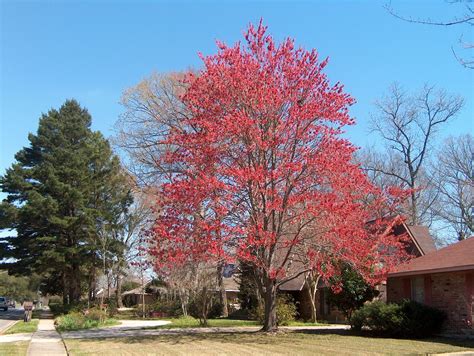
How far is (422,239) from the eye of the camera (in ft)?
98.9

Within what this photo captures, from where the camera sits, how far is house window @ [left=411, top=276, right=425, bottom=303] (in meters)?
21.4

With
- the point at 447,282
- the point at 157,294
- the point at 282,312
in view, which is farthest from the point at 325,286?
the point at 157,294

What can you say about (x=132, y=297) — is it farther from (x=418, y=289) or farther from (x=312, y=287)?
(x=418, y=289)

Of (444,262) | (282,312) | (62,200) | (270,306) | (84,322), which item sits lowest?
(84,322)

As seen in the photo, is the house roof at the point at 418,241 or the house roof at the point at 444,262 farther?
the house roof at the point at 418,241

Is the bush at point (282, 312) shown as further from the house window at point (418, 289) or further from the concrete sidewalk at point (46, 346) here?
the concrete sidewalk at point (46, 346)

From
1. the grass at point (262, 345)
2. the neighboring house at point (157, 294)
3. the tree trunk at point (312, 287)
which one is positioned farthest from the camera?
the neighboring house at point (157, 294)

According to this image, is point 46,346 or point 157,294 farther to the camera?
point 157,294

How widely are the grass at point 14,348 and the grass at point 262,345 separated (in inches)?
55.4

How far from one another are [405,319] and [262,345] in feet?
19.6

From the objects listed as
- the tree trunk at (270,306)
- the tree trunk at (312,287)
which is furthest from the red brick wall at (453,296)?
the tree trunk at (312,287)

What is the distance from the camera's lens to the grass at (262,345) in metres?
14.6

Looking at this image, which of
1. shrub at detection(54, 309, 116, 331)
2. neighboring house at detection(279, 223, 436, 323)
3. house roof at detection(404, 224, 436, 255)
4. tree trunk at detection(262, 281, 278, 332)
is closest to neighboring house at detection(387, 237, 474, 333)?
tree trunk at detection(262, 281, 278, 332)

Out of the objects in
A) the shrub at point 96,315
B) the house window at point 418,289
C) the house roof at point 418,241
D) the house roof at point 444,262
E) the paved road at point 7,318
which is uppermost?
the house roof at point 418,241
